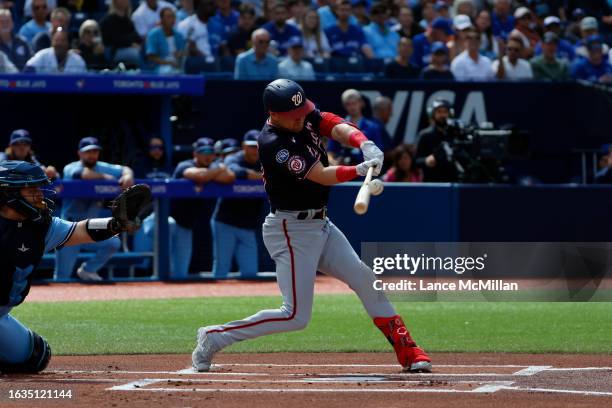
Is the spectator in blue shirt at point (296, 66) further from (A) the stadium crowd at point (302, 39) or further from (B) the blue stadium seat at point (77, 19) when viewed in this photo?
(B) the blue stadium seat at point (77, 19)

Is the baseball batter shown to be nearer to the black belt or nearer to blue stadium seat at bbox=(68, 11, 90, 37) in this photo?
the black belt

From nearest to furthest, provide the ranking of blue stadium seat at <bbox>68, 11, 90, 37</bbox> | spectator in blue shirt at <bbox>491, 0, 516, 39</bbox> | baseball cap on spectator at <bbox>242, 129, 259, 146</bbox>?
baseball cap on spectator at <bbox>242, 129, 259, 146</bbox>
blue stadium seat at <bbox>68, 11, 90, 37</bbox>
spectator in blue shirt at <bbox>491, 0, 516, 39</bbox>

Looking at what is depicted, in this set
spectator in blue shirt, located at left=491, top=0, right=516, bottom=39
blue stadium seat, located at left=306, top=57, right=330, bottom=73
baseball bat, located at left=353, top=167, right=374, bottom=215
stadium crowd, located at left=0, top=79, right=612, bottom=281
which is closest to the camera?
baseball bat, located at left=353, top=167, right=374, bottom=215

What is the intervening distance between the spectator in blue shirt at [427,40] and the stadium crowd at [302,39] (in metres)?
0.01

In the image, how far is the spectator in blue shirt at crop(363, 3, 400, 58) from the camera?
1881cm

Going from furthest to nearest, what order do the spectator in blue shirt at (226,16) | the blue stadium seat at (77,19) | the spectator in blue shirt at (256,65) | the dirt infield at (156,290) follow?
the spectator in blue shirt at (226,16)
the blue stadium seat at (77,19)
the spectator in blue shirt at (256,65)
the dirt infield at (156,290)

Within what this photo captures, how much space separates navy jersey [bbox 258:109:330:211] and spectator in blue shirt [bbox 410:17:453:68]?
10974 millimetres

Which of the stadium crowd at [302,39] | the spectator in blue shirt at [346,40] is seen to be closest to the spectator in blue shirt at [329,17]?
the stadium crowd at [302,39]

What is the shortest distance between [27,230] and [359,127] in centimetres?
856

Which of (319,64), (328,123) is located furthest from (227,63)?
(328,123)

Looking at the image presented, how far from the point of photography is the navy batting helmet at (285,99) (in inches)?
296

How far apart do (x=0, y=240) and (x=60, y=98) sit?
30.8ft

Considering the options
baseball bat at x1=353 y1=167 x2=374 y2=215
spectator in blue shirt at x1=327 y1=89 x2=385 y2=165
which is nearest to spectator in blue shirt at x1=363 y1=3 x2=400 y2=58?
spectator in blue shirt at x1=327 y1=89 x2=385 y2=165

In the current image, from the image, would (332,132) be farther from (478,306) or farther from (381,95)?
(381,95)
